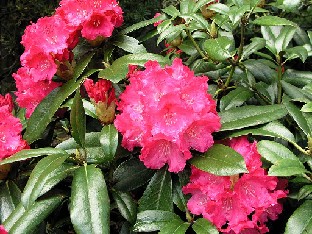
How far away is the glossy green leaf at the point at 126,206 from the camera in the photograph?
53.2 inches

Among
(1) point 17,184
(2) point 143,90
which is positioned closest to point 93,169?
(2) point 143,90

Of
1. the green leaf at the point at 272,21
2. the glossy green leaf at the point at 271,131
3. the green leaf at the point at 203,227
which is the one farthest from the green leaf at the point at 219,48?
the green leaf at the point at 203,227

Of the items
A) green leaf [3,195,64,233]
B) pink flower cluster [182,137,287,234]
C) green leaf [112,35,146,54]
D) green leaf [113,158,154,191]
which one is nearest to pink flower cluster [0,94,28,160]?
green leaf [3,195,64,233]

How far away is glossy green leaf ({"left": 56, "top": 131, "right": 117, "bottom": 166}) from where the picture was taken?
136 cm

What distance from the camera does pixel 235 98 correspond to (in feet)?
5.18

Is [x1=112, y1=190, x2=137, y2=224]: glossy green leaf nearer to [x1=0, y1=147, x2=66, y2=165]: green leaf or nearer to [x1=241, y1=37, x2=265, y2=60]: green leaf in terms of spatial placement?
[x1=0, y1=147, x2=66, y2=165]: green leaf

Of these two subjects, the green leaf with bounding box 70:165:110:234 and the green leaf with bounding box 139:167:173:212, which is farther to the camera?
the green leaf with bounding box 139:167:173:212

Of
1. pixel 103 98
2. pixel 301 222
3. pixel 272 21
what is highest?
pixel 272 21

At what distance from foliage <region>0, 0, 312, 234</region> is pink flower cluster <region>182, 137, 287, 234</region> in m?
0.02

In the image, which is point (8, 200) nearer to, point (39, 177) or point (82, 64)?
point (39, 177)

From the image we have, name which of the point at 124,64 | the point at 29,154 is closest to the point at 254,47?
the point at 124,64

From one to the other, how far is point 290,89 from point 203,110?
1.43ft

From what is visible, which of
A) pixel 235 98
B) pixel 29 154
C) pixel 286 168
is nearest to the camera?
pixel 286 168

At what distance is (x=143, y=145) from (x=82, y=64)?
417 millimetres
